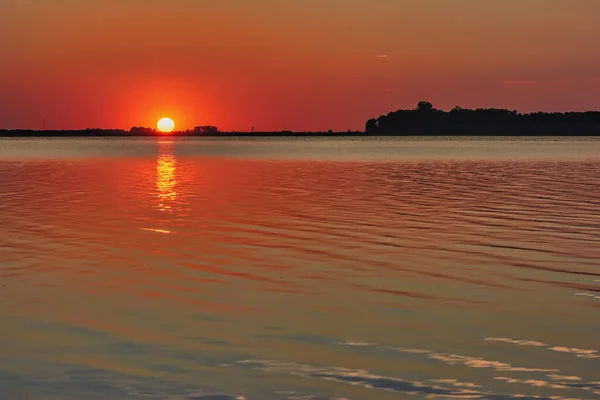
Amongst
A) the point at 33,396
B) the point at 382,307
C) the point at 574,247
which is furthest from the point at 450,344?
the point at 574,247

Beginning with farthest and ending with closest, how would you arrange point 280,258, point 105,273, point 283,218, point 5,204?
point 5,204, point 283,218, point 280,258, point 105,273

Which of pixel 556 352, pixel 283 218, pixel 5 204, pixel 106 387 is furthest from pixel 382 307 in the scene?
pixel 5 204

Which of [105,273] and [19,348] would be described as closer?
[19,348]

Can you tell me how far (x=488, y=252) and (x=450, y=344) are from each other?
29.8ft

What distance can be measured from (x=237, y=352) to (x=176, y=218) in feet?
60.7

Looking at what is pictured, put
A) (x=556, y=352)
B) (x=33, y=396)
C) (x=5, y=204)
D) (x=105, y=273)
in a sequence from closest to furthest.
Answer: (x=33, y=396)
(x=556, y=352)
(x=105, y=273)
(x=5, y=204)

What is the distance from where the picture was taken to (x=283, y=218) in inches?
1142

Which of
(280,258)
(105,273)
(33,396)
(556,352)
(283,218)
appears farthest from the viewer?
(283,218)

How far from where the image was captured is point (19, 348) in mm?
11984

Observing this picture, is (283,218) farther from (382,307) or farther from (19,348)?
(19,348)

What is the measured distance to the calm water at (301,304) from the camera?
10383mm

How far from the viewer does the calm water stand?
34.1 ft

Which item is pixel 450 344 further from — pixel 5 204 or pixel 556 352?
pixel 5 204

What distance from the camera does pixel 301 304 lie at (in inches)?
585
